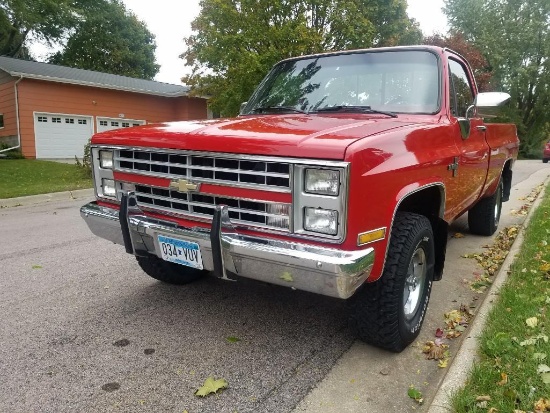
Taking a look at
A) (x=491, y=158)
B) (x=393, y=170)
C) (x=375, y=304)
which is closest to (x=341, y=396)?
(x=375, y=304)

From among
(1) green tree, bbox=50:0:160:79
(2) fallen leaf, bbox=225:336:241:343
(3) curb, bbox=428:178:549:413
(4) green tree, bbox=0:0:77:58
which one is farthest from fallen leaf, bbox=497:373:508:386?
(1) green tree, bbox=50:0:160:79

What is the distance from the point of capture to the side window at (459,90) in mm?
3836

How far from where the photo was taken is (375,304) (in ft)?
8.87

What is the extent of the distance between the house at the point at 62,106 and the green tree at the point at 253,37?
535cm

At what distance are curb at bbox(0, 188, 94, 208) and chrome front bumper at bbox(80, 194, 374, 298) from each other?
7410 mm

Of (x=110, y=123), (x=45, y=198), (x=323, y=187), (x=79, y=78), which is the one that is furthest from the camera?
(x=110, y=123)

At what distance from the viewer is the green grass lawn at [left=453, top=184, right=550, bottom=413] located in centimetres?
223

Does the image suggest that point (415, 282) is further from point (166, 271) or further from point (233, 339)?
point (166, 271)

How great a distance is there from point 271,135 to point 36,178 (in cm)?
1271

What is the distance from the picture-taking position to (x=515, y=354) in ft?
Result: 8.55

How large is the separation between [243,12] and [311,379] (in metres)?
15.3

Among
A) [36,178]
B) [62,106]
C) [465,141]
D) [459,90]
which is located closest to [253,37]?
[36,178]

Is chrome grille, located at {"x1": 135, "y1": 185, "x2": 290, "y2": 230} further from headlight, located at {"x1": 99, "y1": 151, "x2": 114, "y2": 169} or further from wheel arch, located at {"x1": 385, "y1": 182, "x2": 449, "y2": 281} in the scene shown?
wheel arch, located at {"x1": 385, "y1": 182, "x2": 449, "y2": 281}

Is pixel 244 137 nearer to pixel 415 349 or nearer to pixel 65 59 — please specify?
pixel 415 349
